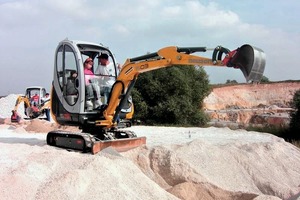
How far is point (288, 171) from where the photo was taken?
8492 mm

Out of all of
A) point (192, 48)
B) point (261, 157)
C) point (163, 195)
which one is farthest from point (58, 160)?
point (261, 157)

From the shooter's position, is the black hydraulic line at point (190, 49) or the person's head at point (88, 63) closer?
the black hydraulic line at point (190, 49)

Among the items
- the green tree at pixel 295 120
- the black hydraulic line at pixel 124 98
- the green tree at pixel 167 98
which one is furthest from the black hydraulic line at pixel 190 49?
the green tree at pixel 167 98

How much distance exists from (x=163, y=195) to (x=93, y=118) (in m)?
4.11

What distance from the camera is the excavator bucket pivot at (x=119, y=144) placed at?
336 inches

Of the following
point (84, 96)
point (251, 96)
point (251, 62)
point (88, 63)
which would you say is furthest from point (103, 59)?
point (251, 96)

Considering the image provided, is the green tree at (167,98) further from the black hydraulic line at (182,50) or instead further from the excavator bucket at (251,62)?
the excavator bucket at (251,62)

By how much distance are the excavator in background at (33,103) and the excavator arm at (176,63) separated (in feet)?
39.6

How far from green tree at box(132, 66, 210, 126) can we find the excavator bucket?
1394 cm

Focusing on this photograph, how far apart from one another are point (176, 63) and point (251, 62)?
6.21 feet

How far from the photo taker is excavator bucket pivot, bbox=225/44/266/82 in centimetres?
653

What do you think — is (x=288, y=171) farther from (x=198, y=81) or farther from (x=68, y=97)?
(x=198, y=81)

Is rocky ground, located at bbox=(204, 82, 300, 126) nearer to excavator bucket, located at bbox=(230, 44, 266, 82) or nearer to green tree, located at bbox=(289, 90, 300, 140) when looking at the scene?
green tree, located at bbox=(289, 90, 300, 140)

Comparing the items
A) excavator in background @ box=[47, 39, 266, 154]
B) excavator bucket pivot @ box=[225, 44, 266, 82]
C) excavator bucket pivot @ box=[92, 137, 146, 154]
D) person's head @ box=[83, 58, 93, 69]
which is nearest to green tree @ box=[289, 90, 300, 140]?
excavator bucket pivot @ box=[92, 137, 146, 154]
